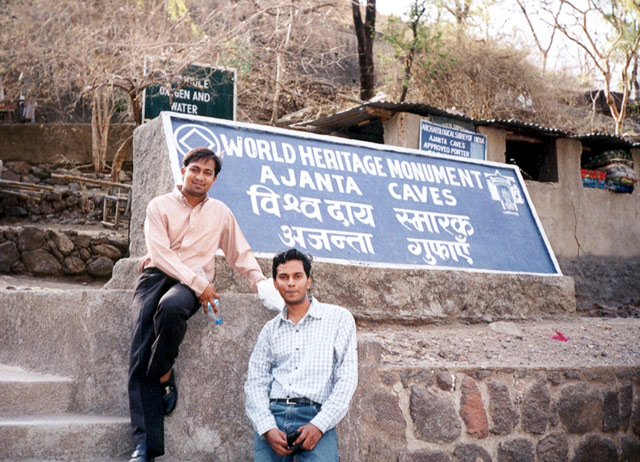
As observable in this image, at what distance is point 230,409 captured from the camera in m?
3.41

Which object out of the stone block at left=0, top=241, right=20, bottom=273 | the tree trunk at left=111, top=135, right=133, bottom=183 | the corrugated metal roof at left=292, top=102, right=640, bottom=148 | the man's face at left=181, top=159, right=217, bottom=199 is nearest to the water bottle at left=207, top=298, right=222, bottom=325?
the man's face at left=181, top=159, right=217, bottom=199

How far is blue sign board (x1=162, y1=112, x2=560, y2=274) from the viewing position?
518 cm

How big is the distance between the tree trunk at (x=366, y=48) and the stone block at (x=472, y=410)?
9884mm

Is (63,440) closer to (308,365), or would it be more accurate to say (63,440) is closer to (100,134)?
(308,365)

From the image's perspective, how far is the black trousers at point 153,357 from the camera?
301cm

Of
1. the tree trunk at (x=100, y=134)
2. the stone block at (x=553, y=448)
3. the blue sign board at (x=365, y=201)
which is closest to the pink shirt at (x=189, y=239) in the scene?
the blue sign board at (x=365, y=201)

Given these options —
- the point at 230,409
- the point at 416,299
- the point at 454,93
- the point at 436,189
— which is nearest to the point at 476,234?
the point at 436,189

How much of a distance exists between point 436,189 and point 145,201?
9.20 feet

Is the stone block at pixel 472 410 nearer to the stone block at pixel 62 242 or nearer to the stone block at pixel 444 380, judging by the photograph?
the stone block at pixel 444 380

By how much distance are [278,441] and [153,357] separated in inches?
30.1

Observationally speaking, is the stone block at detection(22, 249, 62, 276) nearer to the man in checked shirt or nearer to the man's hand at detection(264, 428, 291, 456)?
the man in checked shirt

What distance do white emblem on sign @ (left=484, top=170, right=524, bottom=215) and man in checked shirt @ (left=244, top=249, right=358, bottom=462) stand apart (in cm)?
417

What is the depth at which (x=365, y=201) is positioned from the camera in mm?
5781

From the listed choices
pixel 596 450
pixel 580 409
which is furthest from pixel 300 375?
pixel 596 450
